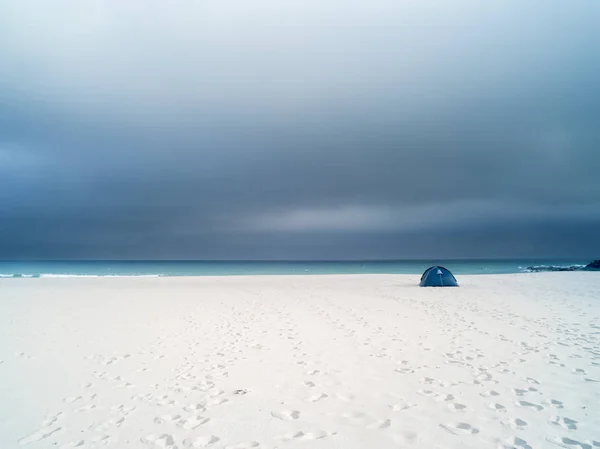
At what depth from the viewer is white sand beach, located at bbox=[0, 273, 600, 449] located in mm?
5012

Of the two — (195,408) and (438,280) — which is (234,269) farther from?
(195,408)

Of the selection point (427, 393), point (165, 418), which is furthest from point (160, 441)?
point (427, 393)

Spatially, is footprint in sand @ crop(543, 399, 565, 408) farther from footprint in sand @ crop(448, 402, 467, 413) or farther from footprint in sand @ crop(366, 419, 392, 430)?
footprint in sand @ crop(366, 419, 392, 430)

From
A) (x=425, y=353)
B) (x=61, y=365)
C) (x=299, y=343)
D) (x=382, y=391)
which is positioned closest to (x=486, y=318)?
(x=425, y=353)

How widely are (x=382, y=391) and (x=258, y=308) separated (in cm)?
1116

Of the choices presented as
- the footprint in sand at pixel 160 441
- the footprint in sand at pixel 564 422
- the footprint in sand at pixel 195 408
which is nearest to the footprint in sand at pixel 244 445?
the footprint in sand at pixel 160 441

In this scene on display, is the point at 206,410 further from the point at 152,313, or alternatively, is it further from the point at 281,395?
the point at 152,313

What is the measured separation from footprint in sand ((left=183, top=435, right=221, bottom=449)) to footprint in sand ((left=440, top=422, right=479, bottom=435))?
10.3ft

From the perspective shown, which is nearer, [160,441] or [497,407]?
[160,441]

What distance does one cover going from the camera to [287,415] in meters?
5.59

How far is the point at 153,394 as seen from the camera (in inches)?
259

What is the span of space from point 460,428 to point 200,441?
3542 mm

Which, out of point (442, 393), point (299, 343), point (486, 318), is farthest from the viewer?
point (486, 318)

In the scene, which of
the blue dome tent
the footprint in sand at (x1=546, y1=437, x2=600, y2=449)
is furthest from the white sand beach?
the blue dome tent
